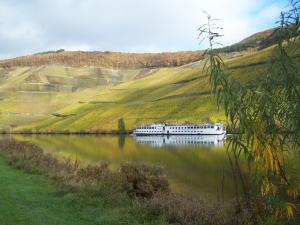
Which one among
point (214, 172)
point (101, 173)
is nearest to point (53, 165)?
point (101, 173)

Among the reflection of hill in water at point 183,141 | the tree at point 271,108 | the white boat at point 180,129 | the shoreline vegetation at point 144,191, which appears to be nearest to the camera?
the tree at point 271,108

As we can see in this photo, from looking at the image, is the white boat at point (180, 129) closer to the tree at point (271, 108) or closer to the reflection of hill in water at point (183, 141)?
the reflection of hill in water at point (183, 141)

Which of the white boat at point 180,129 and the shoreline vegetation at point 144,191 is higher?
the shoreline vegetation at point 144,191

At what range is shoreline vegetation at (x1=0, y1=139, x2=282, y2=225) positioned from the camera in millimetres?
13891

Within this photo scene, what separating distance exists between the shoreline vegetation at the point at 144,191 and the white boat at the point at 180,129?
109120mm

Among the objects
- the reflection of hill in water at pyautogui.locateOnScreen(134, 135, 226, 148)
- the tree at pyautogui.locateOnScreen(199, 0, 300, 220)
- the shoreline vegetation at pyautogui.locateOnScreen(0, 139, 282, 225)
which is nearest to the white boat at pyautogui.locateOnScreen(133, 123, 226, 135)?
the reflection of hill in water at pyautogui.locateOnScreen(134, 135, 226, 148)

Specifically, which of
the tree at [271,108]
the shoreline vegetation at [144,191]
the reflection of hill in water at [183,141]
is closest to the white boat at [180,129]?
the reflection of hill in water at [183,141]

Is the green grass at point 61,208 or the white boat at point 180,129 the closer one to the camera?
the green grass at point 61,208

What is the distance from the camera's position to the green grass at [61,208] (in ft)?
47.4

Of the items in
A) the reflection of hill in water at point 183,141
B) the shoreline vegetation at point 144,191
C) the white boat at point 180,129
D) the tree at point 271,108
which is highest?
the tree at point 271,108

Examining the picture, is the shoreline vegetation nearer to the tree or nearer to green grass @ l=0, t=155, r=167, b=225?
green grass @ l=0, t=155, r=167, b=225

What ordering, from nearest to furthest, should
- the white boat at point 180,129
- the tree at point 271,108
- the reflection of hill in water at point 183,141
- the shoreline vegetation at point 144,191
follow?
the tree at point 271,108
the shoreline vegetation at point 144,191
the reflection of hill in water at point 183,141
the white boat at point 180,129

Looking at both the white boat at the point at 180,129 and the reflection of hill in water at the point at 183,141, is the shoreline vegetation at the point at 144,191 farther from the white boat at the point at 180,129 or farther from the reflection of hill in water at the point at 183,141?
the white boat at the point at 180,129

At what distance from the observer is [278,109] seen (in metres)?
6.86
